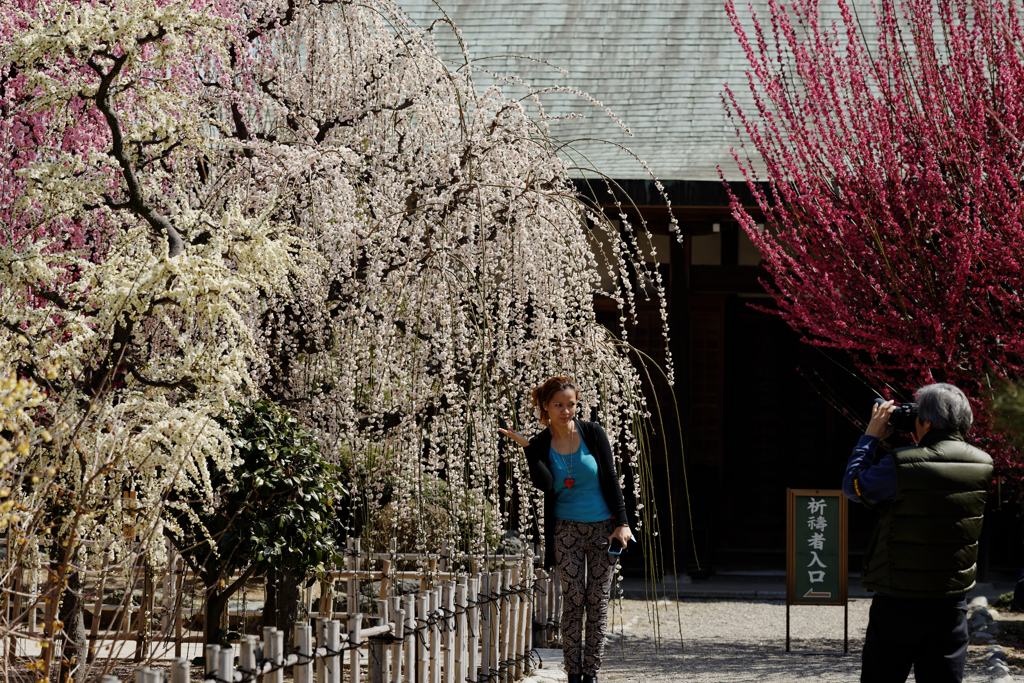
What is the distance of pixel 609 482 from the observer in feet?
14.0

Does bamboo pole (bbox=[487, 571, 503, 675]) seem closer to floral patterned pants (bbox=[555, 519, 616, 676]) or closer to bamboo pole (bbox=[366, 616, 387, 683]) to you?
floral patterned pants (bbox=[555, 519, 616, 676])

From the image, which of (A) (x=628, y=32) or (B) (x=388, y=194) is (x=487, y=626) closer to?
(B) (x=388, y=194)

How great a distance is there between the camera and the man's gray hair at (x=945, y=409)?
3172 millimetres

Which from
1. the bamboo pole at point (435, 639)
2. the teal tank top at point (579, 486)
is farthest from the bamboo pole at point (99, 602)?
the teal tank top at point (579, 486)

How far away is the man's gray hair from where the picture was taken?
3.17 m

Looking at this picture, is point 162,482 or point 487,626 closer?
point 162,482

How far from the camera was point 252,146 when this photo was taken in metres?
4.39

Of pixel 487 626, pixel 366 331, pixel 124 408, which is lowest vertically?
pixel 487 626

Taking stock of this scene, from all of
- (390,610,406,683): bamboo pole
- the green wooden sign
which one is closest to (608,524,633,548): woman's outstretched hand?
(390,610,406,683): bamboo pole

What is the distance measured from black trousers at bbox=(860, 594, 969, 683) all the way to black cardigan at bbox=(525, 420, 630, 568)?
1.29m

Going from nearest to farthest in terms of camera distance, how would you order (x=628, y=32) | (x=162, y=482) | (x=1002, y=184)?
(x=162, y=482) < (x=1002, y=184) < (x=628, y=32)

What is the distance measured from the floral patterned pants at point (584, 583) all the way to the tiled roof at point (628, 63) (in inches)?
189

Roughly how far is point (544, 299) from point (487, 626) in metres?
1.50

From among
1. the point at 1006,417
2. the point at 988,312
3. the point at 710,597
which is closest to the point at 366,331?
the point at 1006,417
